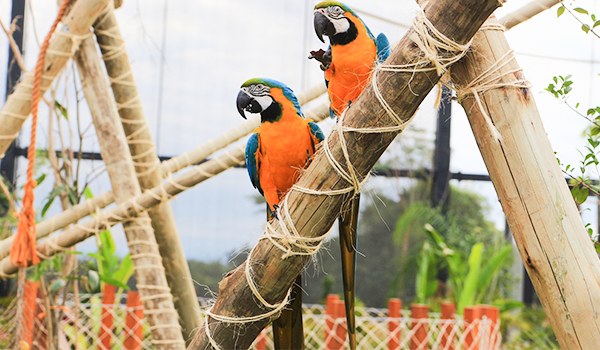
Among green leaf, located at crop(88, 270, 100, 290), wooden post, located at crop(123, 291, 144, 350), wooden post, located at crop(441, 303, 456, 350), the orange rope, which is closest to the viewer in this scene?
the orange rope

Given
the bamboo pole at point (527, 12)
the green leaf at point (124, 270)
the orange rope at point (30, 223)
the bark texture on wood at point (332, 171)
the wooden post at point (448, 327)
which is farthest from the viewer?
the green leaf at point (124, 270)

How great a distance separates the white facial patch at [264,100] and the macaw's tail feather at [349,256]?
0.82 feet

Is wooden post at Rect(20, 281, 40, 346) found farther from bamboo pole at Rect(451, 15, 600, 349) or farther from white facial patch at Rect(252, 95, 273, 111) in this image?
bamboo pole at Rect(451, 15, 600, 349)

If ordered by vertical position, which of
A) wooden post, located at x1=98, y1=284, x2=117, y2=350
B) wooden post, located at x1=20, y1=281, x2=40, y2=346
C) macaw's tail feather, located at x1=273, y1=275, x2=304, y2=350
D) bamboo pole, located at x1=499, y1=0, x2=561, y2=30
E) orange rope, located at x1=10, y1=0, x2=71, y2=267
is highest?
bamboo pole, located at x1=499, y1=0, x2=561, y2=30

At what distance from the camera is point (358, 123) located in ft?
2.25

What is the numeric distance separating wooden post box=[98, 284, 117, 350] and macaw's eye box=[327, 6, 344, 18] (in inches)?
80.4

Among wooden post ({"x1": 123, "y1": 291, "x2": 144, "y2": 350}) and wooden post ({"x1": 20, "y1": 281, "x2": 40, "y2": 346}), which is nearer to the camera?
wooden post ({"x1": 20, "y1": 281, "x2": 40, "y2": 346})

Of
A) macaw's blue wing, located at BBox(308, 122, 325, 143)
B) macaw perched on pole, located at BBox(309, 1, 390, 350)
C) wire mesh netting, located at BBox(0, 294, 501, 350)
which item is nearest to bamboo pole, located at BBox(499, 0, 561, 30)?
macaw perched on pole, located at BBox(309, 1, 390, 350)

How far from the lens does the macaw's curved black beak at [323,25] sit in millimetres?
731

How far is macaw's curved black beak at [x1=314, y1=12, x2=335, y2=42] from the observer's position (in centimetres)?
73

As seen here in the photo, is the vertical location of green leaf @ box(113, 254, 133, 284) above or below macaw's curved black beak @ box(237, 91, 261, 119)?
below

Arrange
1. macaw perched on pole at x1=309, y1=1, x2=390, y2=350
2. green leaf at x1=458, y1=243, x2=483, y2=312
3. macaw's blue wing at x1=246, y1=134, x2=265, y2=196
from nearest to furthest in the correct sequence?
macaw perched on pole at x1=309, y1=1, x2=390, y2=350
macaw's blue wing at x1=246, y1=134, x2=265, y2=196
green leaf at x1=458, y1=243, x2=483, y2=312

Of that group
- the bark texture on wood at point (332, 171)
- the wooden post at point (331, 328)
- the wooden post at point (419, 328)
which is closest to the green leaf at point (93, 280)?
the bark texture on wood at point (332, 171)

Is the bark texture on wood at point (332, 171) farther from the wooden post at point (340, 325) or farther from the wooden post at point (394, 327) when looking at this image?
the wooden post at point (394, 327)
